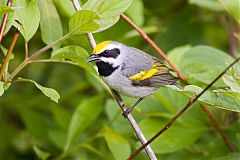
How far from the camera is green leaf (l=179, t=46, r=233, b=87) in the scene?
12.2 feet

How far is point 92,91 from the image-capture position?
5566 millimetres

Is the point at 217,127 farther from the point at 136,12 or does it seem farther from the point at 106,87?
the point at 136,12

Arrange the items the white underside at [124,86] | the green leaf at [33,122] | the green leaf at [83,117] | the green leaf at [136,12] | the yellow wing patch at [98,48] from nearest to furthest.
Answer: the yellow wing patch at [98,48] < the white underside at [124,86] < the green leaf at [83,117] < the green leaf at [136,12] < the green leaf at [33,122]

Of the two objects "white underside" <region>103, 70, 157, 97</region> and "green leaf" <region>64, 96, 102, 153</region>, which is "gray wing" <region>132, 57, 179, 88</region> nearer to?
"white underside" <region>103, 70, 157, 97</region>

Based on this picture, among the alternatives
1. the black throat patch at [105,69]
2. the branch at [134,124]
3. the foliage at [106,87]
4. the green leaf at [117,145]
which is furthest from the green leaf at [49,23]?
the green leaf at [117,145]

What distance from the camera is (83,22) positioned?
8.60 ft

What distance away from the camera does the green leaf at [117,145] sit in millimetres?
3498

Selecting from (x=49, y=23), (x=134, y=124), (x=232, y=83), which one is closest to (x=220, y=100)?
(x=232, y=83)

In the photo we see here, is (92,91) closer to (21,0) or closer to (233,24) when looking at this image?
(233,24)

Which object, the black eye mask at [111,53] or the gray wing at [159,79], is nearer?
the black eye mask at [111,53]

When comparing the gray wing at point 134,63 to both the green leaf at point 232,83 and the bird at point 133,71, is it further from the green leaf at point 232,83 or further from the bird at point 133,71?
the green leaf at point 232,83

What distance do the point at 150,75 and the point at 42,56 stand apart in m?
1.96

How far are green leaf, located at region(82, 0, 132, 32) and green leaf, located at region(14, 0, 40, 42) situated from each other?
10.8 inches

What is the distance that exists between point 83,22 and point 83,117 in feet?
5.25
